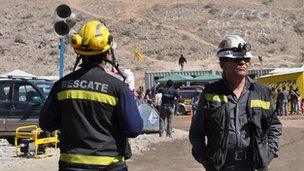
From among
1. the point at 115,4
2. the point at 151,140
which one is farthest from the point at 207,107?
the point at 115,4

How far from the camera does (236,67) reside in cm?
500

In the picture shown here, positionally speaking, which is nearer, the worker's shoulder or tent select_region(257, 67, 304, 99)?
the worker's shoulder

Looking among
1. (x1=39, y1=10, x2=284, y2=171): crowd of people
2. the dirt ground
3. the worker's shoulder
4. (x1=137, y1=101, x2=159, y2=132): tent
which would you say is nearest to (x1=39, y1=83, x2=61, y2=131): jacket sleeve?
(x1=39, y1=10, x2=284, y2=171): crowd of people

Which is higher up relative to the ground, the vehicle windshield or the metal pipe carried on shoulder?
the metal pipe carried on shoulder

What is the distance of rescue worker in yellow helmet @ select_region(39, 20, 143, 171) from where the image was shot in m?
4.56

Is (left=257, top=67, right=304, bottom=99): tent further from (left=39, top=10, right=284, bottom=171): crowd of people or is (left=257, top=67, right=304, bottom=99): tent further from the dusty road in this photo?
(left=39, top=10, right=284, bottom=171): crowd of people

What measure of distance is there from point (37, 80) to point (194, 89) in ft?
67.3

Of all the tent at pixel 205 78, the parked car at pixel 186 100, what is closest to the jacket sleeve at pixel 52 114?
the parked car at pixel 186 100

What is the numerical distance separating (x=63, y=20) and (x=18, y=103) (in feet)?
14.9

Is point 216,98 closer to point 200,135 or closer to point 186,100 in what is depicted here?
point 200,135

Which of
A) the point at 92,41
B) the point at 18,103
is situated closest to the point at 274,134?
the point at 92,41

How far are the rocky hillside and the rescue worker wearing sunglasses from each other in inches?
1782

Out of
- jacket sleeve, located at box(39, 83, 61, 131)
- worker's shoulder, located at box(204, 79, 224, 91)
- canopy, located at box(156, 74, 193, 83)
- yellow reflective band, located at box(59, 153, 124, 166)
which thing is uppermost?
canopy, located at box(156, 74, 193, 83)

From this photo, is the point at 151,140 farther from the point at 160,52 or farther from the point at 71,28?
the point at 160,52
